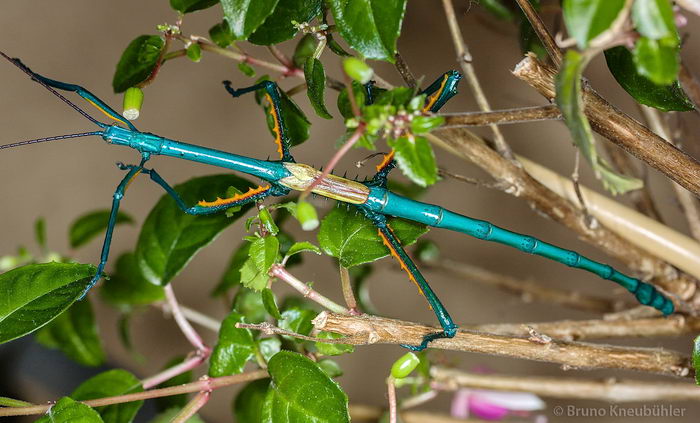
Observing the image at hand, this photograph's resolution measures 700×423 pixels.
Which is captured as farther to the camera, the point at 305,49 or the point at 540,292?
the point at 540,292

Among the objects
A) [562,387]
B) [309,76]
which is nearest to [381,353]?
[562,387]

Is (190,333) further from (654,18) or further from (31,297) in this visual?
(654,18)

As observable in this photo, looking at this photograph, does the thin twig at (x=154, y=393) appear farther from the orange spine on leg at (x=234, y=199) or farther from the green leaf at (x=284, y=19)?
the green leaf at (x=284, y=19)

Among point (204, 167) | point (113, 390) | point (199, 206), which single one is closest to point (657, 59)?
point (199, 206)

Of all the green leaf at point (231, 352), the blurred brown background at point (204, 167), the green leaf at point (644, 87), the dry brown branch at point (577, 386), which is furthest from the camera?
the blurred brown background at point (204, 167)

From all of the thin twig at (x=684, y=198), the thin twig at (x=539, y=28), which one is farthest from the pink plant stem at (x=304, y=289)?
the thin twig at (x=684, y=198)

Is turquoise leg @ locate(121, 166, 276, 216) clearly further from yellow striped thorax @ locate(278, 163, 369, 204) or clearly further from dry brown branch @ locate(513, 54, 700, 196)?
dry brown branch @ locate(513, 54, 700, 196)
